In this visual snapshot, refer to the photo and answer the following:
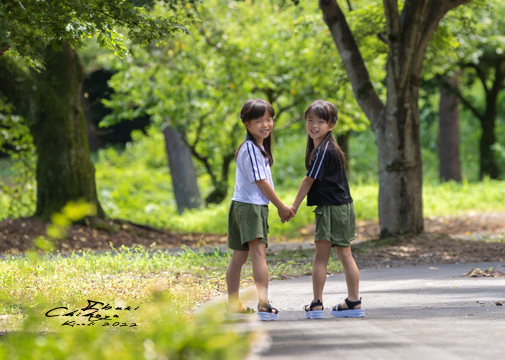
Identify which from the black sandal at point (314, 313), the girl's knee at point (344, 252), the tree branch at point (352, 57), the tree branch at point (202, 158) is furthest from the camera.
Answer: the tree branch at point (202, 158)

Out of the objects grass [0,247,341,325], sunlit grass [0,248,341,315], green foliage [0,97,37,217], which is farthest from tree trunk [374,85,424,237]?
green foliage [0,97,37,217]

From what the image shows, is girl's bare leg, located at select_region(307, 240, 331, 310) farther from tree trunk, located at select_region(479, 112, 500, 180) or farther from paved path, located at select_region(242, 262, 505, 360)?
tree trunk, located at select_region(479, 112, 500, 180)

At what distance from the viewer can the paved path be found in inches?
122

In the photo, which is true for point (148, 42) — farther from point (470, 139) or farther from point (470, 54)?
point (470, 139)

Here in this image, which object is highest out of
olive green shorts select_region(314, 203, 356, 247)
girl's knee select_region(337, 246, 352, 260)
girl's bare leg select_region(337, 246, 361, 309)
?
olive green shorts select_region(314, 203, 356, 247)

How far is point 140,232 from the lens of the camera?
35.3 ft

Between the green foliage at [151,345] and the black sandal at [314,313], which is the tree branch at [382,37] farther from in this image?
the green foliage at [151,345]

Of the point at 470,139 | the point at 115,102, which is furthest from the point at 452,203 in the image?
the point at 470,139

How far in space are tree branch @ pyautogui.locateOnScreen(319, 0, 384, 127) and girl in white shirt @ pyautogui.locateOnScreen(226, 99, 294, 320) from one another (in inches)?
201

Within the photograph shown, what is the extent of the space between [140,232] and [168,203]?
10509 mm

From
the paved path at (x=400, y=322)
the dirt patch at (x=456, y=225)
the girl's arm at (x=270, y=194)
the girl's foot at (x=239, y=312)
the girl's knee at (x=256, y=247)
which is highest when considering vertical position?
the girl's arm at (x=270, y=194)

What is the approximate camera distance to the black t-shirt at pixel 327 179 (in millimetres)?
4238

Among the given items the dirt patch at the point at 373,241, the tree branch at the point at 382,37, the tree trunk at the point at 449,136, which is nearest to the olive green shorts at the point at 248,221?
the dirt patch at the point at 373,241

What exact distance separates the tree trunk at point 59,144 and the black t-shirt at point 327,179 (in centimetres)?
665
